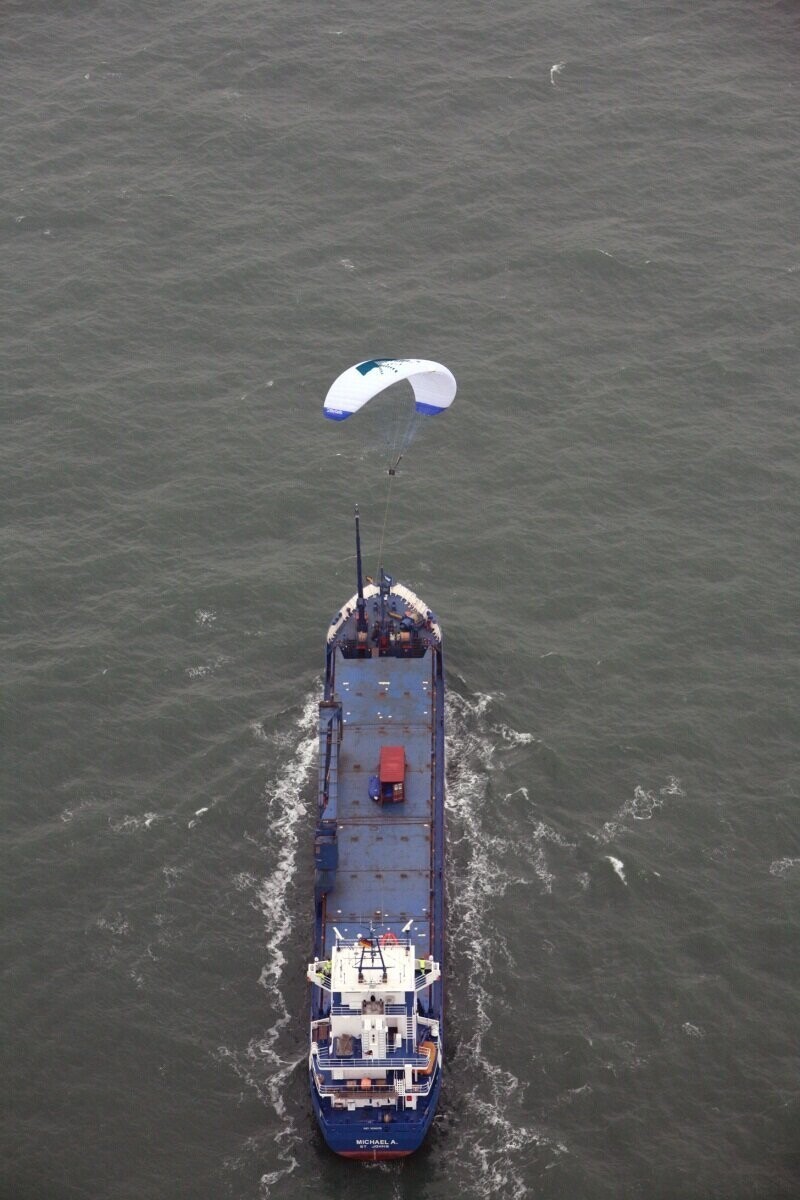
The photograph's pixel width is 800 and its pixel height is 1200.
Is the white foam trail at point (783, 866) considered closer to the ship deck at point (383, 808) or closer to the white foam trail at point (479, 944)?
the white foam trail at point (479, 944)

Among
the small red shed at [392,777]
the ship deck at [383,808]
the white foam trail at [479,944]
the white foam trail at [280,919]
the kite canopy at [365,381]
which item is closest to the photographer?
the white foam trail at [479,944]

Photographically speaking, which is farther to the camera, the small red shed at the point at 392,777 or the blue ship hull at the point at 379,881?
the small red shed at the point at 392,777

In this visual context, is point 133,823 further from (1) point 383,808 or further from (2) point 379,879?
(2) point 379,879

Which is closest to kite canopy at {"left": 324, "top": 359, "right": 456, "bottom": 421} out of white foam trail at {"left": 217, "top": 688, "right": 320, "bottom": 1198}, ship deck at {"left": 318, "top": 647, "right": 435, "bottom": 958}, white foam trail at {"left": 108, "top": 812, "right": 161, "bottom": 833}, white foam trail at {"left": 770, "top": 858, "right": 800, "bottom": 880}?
ship deck at {"left": 318, "top": 647, "right": 435, "bottom": 958}

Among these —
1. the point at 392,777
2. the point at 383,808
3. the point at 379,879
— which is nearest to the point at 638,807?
the point at 392,777

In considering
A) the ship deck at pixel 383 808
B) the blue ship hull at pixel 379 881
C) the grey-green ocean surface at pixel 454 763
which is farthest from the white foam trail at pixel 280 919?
the ship deck at pixel 383 808

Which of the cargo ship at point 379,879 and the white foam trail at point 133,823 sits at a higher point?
the cargo ship at point 379,879
